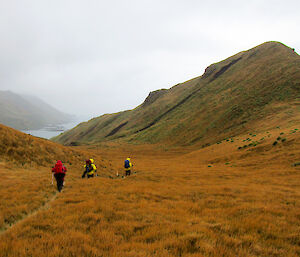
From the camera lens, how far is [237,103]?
55.1 metres

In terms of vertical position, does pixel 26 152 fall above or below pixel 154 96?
below

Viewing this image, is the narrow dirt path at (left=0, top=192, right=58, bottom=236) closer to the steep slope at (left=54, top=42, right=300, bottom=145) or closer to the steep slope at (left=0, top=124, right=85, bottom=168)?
the steep slope at (left=0, top=124, right=85, bottom=168)

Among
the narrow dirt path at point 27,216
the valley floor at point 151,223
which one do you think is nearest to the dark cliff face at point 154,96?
the valley floor at point 151,223

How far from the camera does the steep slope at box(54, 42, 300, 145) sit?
144 ft

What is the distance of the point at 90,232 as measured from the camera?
5066 millimetres

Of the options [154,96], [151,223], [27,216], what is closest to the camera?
[151,223]

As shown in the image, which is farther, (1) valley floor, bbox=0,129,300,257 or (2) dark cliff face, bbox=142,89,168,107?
(2) dark cliff face, bbox=142,89,168,107

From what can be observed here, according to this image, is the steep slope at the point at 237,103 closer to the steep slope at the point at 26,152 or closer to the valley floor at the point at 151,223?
the valley floor at the point at 151,223

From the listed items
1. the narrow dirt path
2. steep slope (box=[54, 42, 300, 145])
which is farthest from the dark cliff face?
the narrow dirt path

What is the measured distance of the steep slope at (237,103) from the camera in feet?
144

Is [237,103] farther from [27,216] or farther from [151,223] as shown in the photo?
[27,216]

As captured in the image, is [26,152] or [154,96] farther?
[154,96]

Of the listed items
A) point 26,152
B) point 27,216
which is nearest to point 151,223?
point 27,216

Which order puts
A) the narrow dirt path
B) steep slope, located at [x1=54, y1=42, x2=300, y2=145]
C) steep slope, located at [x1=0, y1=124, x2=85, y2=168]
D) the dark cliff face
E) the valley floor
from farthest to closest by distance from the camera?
the dark cliff face < steep slope, located at [x1=54, y1=42, x2=300, y2=145] < steep slope, located at [x1=0, y1=124, x2=85, y2=168] < the narrow dirt path < the valley floor
